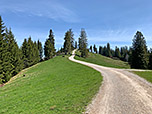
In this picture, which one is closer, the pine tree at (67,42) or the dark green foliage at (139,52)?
the dark green foliage at (139,52)

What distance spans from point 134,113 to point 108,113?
1.63 metres

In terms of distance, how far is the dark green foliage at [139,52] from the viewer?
3509 centimetres

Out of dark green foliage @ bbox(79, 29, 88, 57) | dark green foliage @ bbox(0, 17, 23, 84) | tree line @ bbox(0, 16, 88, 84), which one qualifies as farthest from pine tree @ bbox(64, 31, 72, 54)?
dark green foliage @ bbox(0, 17, 23, 84)

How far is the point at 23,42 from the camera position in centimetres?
4584

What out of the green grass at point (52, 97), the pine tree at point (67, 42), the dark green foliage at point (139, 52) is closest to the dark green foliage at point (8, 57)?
the green grass at point (52, 97)

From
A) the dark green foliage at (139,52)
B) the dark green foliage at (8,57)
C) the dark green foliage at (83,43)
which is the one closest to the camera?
the dark green foliage at (8,57)

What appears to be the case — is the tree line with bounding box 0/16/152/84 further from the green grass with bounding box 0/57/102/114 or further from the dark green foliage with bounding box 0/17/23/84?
the green grass with bounding box 0/57/102/114

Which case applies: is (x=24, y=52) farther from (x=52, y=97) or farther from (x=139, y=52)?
(x=139, y=52)

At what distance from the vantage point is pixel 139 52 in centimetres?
3634

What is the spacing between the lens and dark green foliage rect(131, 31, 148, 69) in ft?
115

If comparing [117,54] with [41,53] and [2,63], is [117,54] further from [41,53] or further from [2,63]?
[2,63]

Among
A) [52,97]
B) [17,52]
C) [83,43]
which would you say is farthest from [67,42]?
[52,97]

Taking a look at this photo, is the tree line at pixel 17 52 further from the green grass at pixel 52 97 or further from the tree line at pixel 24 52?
the green grass at pixel 52 97

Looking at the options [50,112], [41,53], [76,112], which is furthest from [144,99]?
[41,53]
